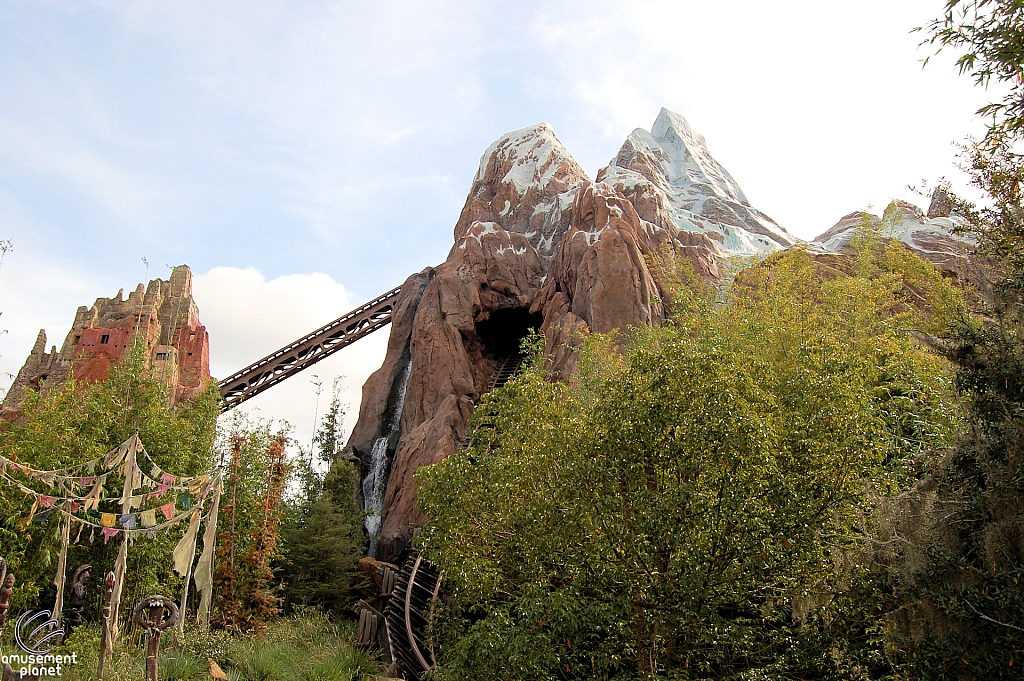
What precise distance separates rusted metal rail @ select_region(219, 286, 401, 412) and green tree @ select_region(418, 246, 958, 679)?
60.1 feet

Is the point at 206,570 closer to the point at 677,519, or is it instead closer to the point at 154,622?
the point at 154,622

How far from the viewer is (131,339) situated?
71.5ft

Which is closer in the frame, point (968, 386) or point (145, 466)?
point (968, 386)

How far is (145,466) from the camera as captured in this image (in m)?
12.1

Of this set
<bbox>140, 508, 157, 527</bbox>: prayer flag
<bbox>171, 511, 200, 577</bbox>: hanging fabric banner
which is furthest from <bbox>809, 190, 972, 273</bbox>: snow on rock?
<bbox>140, 508, 157, 527</bbox>: prayer flag

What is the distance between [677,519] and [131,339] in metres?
20.2

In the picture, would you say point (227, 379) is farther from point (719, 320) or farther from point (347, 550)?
point (719, 320)

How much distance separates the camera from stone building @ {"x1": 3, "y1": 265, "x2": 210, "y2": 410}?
2359 cm

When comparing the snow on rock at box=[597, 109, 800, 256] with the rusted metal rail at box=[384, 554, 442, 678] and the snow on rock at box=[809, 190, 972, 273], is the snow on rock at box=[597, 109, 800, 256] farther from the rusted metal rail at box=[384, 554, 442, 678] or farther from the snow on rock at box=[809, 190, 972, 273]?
the rusted metal rail at box=[384, 554, 442, 678]

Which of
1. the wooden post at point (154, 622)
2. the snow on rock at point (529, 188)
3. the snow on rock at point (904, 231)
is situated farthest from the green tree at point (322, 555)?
the snow on rock at point (904, 231)

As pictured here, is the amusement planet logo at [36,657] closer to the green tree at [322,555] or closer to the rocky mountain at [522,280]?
the green tree at [322,555]

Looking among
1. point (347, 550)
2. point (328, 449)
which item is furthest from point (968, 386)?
point (328, 449)

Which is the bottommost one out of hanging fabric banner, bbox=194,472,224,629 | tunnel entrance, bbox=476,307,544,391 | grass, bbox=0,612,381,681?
grass, bbox=0,612,381,681

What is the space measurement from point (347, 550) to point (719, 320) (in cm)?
1126
